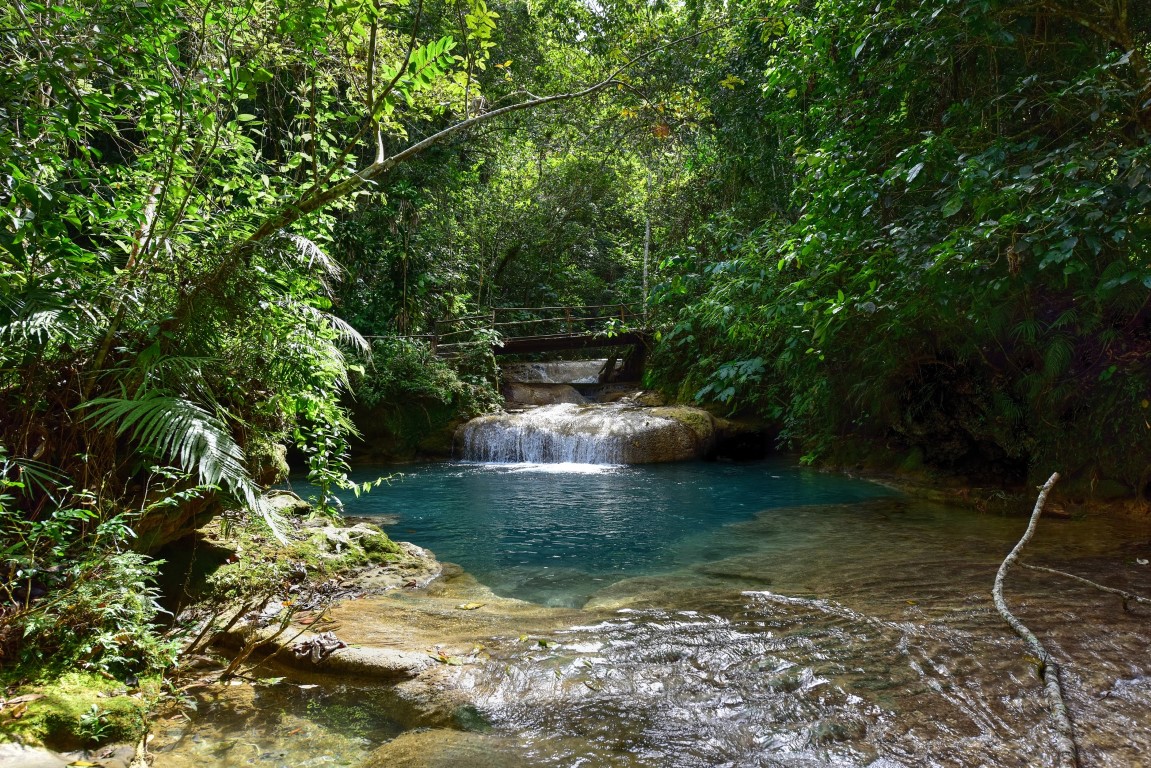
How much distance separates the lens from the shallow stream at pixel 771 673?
8.52 ft

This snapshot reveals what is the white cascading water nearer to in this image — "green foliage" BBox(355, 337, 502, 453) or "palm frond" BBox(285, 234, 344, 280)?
"green foliage" BBox(355, 337, 502, 453)

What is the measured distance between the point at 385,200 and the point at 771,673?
688 centimetres

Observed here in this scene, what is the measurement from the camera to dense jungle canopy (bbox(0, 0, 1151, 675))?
293 cm

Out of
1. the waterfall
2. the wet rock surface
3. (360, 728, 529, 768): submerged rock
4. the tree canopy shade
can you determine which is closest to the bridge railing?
the waterfall

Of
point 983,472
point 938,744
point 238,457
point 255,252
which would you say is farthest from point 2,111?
point 983,472

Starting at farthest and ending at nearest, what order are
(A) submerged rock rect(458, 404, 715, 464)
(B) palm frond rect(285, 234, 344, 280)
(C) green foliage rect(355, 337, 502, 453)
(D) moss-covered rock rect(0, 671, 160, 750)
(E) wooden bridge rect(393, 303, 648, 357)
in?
(E) wooden bridge rect(393, 303, 648, 357)
(C) green foliage rect(355, 337, 502, 453)
(A) submerged rock rect(458, 404, 715, 464)
(B) palm frond rect(285, 234, 344, 280)
(D) moss-covered rock rect(0, 671, 160, 750)

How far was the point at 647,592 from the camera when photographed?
493 centimetres

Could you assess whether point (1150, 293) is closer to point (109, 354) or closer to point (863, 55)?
point (863, 55)

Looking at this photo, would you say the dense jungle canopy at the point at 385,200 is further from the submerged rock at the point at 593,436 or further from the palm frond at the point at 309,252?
the submerged rock at the point at 593,436

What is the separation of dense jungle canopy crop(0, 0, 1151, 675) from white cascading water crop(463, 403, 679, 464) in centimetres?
230

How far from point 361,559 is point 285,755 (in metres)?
3.17

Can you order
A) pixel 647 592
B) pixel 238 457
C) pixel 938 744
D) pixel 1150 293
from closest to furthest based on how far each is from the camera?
pixel 938 744
pixel 238 457
pixel 647 592
pixel 1150 293

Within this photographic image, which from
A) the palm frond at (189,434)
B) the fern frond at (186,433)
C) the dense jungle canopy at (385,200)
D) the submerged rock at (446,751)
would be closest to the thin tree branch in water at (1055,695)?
the submerged rock at (446,751)

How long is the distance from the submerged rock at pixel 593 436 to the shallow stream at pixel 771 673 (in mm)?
6985
